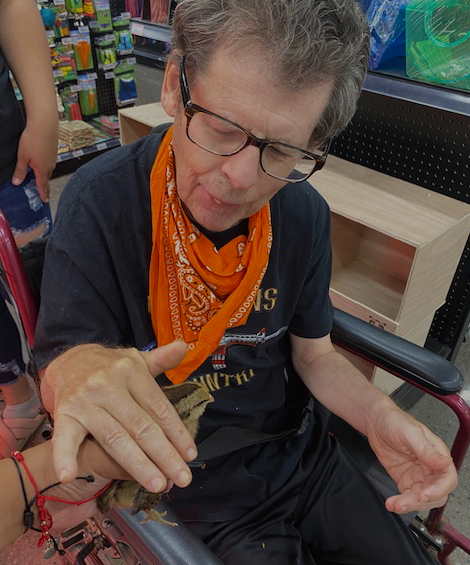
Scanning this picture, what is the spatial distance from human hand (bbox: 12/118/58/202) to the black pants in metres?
1.01

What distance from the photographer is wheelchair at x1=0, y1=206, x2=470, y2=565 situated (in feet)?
2.53

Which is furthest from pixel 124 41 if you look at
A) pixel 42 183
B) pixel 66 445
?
pixel 66 445

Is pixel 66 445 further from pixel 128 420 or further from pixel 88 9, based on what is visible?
pixel 88 9

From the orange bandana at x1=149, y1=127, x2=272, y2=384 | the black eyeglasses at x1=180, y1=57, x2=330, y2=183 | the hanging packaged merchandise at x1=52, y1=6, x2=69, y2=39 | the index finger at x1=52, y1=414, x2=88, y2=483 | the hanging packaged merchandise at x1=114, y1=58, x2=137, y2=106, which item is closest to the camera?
the index finger at x1=52, y1=414, x2=88, y2=483

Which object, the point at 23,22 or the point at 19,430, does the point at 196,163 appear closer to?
the point at 23,22

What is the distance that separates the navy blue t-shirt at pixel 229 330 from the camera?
79 cm

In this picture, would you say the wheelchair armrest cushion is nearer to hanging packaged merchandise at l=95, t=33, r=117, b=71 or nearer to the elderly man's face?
the elderly man's face

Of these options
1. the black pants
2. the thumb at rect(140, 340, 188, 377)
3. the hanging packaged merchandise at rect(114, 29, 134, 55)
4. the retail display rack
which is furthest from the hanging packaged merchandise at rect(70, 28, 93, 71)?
the thumb at rect(140, 340, 188, 377)

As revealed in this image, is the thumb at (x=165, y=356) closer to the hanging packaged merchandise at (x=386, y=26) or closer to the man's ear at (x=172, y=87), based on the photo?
the man's ear at (x=172, y=87)

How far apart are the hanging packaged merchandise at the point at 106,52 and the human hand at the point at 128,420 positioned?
3.48m

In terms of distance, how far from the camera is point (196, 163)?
2.55 ft

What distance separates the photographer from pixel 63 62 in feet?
11.2

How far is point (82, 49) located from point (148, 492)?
343cm

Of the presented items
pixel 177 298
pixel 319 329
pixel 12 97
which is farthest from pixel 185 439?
pixel 12 97
